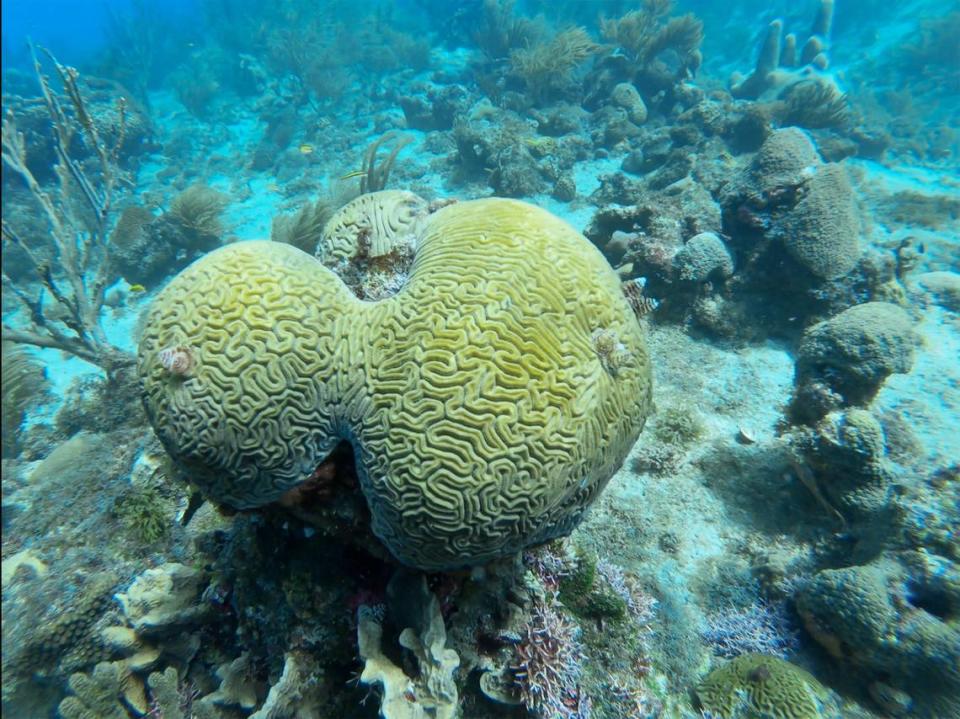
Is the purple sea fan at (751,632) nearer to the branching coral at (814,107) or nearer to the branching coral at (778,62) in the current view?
the branching coral at (814,107)

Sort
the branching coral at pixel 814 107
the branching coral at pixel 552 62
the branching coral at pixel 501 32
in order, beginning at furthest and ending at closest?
the branching coral at pixel 501 32, the branching coral at pixel 552 62, the branching coral at pixel 814 107

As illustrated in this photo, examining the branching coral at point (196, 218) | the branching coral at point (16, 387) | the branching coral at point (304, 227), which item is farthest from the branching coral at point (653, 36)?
the branching coral at point (16, 387)

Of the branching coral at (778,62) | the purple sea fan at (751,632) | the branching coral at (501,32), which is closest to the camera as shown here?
the purple sea fan at (751,632)

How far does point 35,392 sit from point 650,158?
587 inches

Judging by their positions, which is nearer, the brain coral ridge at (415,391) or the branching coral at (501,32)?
the brain coral ridge at (415,391)

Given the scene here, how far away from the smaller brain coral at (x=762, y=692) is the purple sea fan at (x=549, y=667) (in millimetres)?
1170

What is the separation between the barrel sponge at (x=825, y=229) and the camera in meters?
7.07

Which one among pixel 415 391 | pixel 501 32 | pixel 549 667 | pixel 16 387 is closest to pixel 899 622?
pixel 549 667

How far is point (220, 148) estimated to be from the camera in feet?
66.6

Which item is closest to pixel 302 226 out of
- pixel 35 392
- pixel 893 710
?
pixel 35 392

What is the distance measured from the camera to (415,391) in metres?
2.91

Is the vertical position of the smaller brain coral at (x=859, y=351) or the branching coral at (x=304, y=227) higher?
the branching coral at (x=304, y=227)

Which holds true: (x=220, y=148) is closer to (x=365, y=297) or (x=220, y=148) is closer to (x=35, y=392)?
(x=35, y=392)

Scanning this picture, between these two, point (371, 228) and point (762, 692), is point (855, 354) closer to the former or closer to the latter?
point (762, 692)
